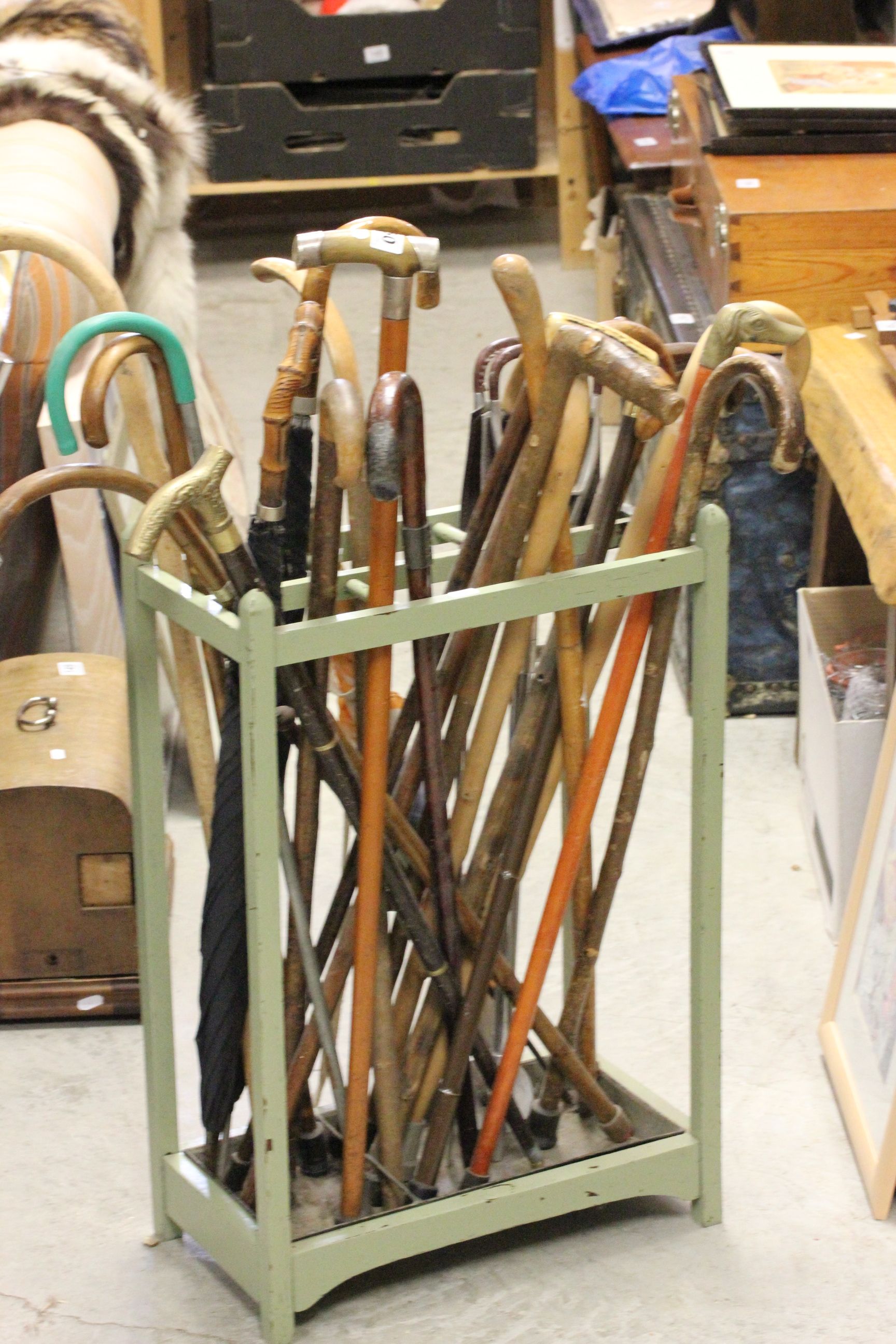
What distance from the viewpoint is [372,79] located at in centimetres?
593

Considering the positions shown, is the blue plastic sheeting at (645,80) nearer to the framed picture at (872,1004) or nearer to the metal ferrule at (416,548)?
the framed picture at (872,1004)

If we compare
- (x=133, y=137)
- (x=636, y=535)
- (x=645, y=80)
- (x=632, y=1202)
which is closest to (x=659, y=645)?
(x=636, y=535)

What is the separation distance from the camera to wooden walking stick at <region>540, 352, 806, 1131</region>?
159cm

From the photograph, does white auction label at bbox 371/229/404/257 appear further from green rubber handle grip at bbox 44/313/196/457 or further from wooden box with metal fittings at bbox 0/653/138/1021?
wooden box with metal fittings at bbox 0/653/138/1021

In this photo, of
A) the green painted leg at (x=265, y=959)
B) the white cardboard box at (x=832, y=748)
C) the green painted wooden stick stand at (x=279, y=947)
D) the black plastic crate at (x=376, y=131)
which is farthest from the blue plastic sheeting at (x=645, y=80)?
the green painted leg at (x=265, y=959)

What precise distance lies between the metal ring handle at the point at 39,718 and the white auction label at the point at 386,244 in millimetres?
1129

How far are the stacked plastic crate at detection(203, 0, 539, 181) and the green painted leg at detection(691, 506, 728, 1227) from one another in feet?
14.2

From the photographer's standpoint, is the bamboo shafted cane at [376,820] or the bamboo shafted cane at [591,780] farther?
the bamboo shafted cane at [591,780]

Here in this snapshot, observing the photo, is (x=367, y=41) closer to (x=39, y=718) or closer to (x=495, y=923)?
(x=39, y=718)

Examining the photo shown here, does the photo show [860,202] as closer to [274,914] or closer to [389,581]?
[389,581]

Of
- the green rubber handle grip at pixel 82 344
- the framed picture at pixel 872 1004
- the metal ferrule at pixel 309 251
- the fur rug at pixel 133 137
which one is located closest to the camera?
the metal ferrule at pixel 309 251

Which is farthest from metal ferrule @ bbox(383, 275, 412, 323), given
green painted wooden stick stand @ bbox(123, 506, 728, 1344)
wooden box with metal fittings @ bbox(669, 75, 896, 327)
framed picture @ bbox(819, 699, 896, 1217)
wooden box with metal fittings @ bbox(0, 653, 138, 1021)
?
wooden box with metal fittings @ bbox(669, 75, 896, 327)

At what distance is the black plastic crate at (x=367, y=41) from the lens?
5676mm

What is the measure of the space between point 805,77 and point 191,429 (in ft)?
6.21
